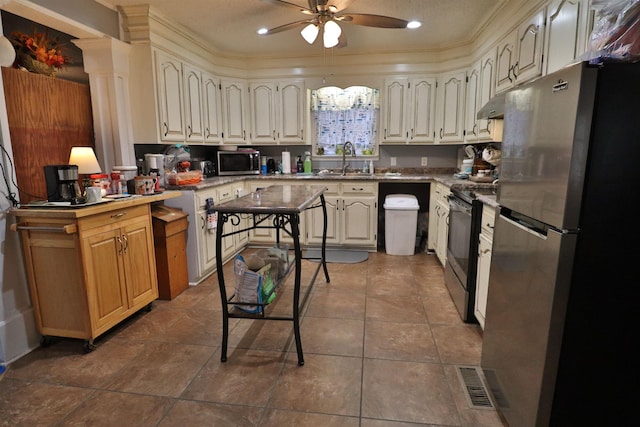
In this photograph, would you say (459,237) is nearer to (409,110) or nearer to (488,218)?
(488,218)

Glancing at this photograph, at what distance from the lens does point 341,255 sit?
4148mm

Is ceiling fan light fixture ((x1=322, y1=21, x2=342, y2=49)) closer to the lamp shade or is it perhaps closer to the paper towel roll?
the lamp shade

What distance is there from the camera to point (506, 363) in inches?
61.9

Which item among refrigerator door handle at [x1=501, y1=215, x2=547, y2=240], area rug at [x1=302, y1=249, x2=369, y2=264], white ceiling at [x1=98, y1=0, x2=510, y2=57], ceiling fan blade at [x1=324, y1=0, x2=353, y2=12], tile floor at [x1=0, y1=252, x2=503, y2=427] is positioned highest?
white ceiling at [x1=98, y1=0, x2=510, y2=57]

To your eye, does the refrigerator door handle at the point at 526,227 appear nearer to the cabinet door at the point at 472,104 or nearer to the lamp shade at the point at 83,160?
the cabinet door at the point at 472,104

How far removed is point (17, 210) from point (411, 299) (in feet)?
9.16

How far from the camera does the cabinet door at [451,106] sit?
410 centimetres

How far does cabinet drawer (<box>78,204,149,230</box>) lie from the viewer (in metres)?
2.11

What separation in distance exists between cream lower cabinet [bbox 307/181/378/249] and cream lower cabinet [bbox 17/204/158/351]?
2314mm

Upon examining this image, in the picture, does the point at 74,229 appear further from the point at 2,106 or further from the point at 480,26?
the point at 480,26

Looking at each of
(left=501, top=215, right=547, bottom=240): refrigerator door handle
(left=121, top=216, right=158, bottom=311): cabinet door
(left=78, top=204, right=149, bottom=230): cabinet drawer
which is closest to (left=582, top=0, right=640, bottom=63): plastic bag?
(left=501, top=215, right=547, bottom=240): refrigerator door handle

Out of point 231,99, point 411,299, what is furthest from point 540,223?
point 231,99

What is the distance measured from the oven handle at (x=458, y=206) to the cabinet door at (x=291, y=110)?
2.26 meters

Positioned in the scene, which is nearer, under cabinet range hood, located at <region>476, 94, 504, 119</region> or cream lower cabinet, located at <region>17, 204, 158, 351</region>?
cream lower cabinet, located at <region>17, 204, 158, 351</region>
